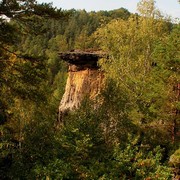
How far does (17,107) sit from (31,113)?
108 cm

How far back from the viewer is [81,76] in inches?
1143

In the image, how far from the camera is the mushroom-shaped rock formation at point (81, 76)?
27781mm

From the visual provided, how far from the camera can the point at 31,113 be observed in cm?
2020

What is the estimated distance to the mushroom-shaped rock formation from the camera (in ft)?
91.1

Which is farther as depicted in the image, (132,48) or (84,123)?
(132,48)

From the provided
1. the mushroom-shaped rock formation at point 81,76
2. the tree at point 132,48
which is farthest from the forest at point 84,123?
the mushroom-shaped rock formation at point 81,76

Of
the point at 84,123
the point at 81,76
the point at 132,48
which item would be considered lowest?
the point at 84,123

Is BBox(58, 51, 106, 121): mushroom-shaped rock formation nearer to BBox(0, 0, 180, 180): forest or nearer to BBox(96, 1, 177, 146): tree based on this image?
BBox(96, 1, 177, 146): tree

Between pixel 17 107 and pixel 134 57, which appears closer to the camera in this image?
pixel 17 107

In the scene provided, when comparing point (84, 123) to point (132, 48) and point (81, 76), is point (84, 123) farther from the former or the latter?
point (81, 76)

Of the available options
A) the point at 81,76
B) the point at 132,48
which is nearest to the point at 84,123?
the point at 132,48

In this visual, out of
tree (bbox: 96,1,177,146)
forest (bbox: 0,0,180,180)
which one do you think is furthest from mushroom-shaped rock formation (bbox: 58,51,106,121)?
forest (bbox: 0,0,180,180)

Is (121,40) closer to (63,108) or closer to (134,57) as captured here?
(134,57)

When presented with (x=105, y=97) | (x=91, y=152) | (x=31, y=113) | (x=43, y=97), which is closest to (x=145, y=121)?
(x=105, y=97)
